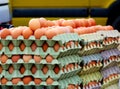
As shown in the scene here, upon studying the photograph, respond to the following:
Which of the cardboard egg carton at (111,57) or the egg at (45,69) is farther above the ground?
the egg at (45,69)

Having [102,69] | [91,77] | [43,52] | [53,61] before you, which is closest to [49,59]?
[53,61]

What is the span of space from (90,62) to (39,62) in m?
1.03

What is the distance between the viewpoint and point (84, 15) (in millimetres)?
12695

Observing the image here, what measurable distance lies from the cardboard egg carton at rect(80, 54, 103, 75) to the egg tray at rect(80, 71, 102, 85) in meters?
0.06

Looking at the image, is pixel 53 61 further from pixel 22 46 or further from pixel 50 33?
pixel 22 46

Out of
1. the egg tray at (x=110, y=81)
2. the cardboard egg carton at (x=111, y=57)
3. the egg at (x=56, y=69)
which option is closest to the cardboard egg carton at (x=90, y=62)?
the cardboard egg carton at (x=111, y=57)

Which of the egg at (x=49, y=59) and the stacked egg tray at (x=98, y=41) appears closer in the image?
the egg at (x=49, y=59)

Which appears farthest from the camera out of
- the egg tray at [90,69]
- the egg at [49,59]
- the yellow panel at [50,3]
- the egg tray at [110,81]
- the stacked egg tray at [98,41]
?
the yellow panel at [50,3]

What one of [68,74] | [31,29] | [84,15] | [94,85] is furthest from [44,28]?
[84,15]

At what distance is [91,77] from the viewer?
788cm

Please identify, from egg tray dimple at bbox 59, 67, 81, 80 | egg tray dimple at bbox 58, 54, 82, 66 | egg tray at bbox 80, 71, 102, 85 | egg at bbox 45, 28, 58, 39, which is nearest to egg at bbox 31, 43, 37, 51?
egg at bbox 45, 28, 58, 39

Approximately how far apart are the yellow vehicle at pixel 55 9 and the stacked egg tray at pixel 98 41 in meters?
4.01

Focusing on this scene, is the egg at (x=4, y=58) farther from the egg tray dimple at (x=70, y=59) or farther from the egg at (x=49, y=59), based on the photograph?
the egg tray dimple at (x=70, y=59)

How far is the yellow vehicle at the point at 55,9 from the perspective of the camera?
12.7 m
